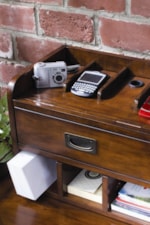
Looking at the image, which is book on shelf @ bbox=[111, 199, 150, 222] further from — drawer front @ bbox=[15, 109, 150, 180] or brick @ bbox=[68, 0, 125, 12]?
brick @ bbox=[68, 0, 125, 12]

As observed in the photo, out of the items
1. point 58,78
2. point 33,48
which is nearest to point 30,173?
point 58,78

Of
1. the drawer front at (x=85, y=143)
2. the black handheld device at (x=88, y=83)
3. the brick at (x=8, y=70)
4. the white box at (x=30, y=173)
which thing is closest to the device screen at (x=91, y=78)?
the black handheld device at (x=88, y=83)

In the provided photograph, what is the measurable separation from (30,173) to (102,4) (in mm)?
496

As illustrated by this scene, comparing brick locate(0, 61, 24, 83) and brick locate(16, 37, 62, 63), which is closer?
brick locate(16, 37, 62, 63)

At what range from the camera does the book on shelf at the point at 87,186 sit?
1.21 metres

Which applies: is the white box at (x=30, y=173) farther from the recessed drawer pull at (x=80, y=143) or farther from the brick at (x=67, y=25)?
the brick at (x=67, y=25)

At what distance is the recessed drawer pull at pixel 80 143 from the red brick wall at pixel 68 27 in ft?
1.02

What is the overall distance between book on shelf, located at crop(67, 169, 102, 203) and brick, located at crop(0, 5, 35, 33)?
0.48 meters

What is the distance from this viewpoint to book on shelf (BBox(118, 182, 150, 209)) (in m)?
1.14

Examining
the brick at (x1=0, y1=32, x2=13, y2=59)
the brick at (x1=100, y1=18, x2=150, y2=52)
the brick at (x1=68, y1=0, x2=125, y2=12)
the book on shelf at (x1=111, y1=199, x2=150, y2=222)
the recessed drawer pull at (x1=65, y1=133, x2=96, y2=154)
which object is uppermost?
the brick at (x1=68, y1=0, x2=125, y2=12)

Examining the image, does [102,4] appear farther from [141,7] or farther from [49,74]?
[49,74]

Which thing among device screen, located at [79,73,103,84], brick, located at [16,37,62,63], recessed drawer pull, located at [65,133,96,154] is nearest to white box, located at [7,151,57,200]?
recessed drawer pull, located at [65,133,96,154]

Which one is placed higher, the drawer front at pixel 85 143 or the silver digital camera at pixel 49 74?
the silver digital camera at pixel 49 74

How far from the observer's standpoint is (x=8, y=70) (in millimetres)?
1551
